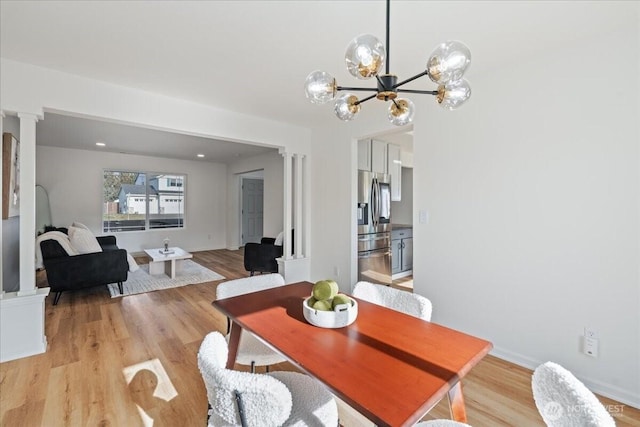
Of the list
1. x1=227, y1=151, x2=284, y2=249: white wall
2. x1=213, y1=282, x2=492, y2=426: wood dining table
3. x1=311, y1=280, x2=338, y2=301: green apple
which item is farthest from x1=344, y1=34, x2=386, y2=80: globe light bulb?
x1=227, y1=151, x2=284, y2=249: white wall

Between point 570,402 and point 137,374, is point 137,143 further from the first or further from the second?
point 570,402

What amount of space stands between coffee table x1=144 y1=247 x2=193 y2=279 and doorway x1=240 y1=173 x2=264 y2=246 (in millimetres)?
2733

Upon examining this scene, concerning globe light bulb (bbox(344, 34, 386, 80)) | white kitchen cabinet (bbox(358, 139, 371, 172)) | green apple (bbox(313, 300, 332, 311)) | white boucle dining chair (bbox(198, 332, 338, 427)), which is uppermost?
white kitchen cabinet (bbox(358, 139, 371, 172))

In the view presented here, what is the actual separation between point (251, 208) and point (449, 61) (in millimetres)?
7469

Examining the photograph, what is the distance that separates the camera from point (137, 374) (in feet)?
7.20

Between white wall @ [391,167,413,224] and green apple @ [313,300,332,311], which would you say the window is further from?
green apple @ [313,300,332,311]

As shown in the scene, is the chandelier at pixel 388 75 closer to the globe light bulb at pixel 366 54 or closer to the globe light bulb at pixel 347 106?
the globe light bulb at pixel 366 54

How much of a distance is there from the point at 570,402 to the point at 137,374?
2559 millimetres

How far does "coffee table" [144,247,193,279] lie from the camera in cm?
486

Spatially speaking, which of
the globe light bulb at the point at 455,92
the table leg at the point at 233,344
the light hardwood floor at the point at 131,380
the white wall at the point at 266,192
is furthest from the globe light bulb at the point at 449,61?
the white wall at the point at 266,192

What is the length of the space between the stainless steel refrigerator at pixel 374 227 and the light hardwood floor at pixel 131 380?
2.02 m

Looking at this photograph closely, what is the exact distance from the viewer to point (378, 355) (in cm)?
109

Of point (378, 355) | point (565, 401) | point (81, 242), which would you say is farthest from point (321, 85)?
point (81, 242)

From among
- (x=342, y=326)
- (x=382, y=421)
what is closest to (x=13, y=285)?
(x=342, y=326)
